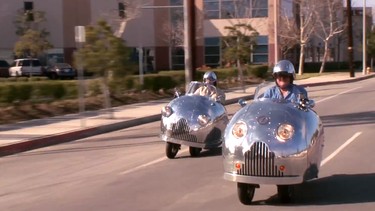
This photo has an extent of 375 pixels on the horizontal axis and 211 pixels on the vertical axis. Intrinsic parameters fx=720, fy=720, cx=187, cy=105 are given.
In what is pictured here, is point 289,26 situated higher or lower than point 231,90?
higher

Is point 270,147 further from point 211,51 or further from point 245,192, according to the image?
point 211,51

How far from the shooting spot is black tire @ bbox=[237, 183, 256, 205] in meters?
9.12

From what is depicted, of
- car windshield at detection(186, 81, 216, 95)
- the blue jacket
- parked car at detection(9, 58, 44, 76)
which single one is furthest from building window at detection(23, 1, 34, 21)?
the blue jacket

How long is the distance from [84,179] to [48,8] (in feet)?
172

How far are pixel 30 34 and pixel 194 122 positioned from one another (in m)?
43.7

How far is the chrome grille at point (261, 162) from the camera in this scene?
28.6ft

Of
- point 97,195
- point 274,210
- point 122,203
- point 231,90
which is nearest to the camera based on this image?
point 274,210

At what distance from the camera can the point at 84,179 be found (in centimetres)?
1209

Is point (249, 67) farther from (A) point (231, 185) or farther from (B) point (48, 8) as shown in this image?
(A) point (231, 185)

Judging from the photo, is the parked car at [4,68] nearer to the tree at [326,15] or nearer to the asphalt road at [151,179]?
the tree at [326,15]

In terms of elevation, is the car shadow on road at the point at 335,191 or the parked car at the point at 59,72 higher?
the parked car at the point at 59,72

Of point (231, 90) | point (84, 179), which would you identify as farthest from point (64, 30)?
point (84, 179)

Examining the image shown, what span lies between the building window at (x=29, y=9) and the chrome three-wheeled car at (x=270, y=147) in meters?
51.3

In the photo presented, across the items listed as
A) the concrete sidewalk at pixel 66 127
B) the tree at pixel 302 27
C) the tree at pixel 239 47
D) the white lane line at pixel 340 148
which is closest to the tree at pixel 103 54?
the concrete sidewalk at pixel 66 127
